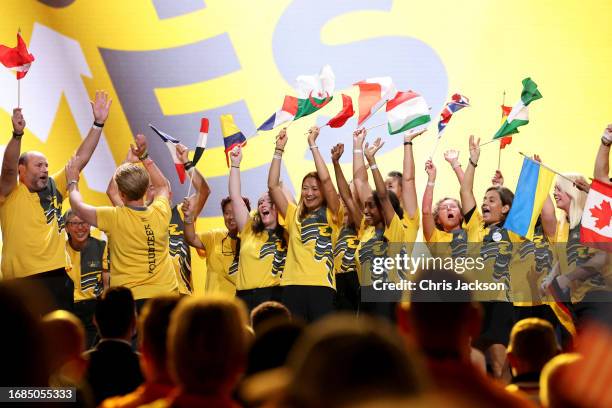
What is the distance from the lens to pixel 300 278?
7.37 meters

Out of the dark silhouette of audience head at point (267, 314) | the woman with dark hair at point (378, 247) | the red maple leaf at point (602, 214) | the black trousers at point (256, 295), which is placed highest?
the dark silhouette of audience head at point (267, 314)

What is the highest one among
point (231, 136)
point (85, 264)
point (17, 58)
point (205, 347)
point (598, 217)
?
point (17, 58)

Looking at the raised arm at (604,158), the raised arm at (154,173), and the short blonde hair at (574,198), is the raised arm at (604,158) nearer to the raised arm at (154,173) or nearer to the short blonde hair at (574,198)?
the short blonde hair at (574,198)

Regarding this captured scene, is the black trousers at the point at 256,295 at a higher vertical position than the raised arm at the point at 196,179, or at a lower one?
lower

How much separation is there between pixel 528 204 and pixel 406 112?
4.74 ft

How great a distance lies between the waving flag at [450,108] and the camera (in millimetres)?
8750

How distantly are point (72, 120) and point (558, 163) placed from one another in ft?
15.9

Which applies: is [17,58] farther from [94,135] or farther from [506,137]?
[506,137]

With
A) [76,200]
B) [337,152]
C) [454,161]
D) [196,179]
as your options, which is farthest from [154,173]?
[454,161]

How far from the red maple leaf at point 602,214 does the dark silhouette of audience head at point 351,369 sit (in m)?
5.81

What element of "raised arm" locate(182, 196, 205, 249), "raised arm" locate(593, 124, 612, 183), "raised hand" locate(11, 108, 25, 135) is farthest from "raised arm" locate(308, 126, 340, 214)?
"raised hand" locate(11, 108, 25, 135)

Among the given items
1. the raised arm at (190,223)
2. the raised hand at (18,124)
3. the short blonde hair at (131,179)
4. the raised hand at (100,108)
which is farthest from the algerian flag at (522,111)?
the raised hand at (18,124)

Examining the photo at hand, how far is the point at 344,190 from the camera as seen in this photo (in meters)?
7.79

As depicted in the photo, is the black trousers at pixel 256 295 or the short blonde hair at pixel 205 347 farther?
the black trousers at pixel 256 295
